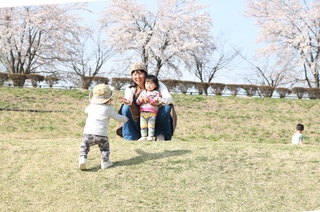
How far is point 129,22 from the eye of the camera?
21219mm

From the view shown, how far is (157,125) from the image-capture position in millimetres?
5391

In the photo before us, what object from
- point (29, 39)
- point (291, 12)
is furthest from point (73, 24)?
point (291, 12)

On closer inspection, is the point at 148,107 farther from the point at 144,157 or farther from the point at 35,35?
the point at 35,35

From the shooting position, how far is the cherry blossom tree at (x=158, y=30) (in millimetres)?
20781

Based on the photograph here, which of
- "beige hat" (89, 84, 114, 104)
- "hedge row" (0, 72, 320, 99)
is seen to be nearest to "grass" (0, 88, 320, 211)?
"beige hat" (89, 84, 114, 104)

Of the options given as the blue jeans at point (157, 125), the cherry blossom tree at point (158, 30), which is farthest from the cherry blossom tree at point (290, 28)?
the blue jeans at point (157, 125)

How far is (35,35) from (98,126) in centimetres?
Answer: 1768

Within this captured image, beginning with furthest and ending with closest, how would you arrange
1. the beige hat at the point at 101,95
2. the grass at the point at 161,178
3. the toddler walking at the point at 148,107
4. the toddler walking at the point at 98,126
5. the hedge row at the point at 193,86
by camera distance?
the hedge row at the point at 193,86 → the toddler walking at the point at 148,107 → the beige hat at the point at 101,95 → the toddler walking at the point at 98,126 → the grass at the point at 161,178

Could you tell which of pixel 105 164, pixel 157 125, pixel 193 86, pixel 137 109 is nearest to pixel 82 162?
pixel 105 164

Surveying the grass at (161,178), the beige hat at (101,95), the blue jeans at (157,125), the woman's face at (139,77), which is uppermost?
the woman's face at (139,77)

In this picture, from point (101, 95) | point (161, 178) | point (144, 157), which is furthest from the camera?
point (144, 157)

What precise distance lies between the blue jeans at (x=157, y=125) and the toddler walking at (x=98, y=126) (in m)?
0.84

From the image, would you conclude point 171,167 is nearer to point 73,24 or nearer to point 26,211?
point 26,211

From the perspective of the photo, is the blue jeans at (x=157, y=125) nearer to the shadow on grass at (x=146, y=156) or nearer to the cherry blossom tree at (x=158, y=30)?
the shadow on grass at (x=146, y=156)
